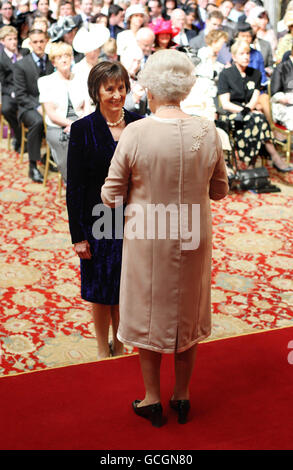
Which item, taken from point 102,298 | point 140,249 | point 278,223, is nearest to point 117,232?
point 102,298

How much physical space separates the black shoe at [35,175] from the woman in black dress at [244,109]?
201cm

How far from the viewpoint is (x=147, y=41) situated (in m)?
7.09

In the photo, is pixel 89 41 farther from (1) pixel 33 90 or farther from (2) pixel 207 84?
(2) pixel 207 84

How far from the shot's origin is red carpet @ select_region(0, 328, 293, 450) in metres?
2.57

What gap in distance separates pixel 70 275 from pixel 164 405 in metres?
1.89

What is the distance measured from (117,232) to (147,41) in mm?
4636

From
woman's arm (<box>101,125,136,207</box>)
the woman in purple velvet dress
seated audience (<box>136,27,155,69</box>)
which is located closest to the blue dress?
the woman in purple velvet dress

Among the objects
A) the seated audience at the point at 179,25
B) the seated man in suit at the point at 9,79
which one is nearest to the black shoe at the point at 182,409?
the seated man in suit at the point at 9,79

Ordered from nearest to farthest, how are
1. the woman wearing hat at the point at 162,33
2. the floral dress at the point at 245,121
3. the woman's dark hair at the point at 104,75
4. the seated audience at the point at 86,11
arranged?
the woman's dark hair at the point at 104,75 < the floral dress at the point at 245,121 < the woman wearing hat at the point at 162,33 < the seated audience at the point at 86,11

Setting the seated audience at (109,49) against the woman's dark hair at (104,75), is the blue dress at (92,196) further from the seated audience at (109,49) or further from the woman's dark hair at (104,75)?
the seated audience at (109,49)

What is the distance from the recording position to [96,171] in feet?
9.58

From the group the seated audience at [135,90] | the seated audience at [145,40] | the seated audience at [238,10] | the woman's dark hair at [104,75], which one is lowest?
the seated audience at [135,90]

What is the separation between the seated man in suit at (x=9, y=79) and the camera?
730 centimetres
